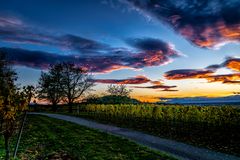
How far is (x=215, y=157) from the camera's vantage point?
1658 centimetres

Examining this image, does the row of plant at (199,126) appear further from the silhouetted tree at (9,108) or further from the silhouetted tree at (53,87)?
the silhouetted tree at (53,87)

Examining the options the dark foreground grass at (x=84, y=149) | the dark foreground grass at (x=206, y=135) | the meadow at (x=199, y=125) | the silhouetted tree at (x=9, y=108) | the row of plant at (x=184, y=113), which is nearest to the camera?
the silhouetted tree at (x=9, y=108)

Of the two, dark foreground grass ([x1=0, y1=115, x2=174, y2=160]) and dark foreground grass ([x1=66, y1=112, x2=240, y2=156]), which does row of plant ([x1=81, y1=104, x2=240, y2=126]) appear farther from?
dark foreground grass ([x1=0, y1=115, x2=174, y2=160])

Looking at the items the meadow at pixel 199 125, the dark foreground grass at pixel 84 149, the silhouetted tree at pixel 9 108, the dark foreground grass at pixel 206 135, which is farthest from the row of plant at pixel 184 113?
the silhouetted tree at pixel 9 108

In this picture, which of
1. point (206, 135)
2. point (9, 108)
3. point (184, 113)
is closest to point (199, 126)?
point (184, 113)

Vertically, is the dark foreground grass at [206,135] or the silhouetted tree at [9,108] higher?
the silhouetted tree at [9,108]

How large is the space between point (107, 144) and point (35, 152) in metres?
4.86

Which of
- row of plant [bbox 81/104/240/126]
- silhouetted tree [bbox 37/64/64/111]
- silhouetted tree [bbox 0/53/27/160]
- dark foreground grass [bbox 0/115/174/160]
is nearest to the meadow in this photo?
row of plant [bbox 81/104/240/126]

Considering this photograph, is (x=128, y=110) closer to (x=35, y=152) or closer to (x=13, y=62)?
(x=13, y=62)

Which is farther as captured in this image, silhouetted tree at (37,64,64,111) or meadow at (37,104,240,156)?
silhouetted tree at (37,64,64,111)

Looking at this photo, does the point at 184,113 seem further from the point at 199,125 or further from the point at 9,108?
the point at 9,108

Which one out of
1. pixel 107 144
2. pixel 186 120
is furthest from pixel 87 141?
pixel 186 120

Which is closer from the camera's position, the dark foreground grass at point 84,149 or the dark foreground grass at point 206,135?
the dark foreground grass at point 84,149

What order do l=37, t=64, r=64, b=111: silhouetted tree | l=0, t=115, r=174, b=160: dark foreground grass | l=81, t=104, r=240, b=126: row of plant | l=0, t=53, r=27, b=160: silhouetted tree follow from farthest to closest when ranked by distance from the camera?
l=37, t=64, r=64, b=111: silhouetted tree < l=81, t=104, r=240, b=126: row of plant < l=0, t=115, r=174, b=160: dark foreground grass < l=0, t=53, r=27, b=160: silhouetted tree
